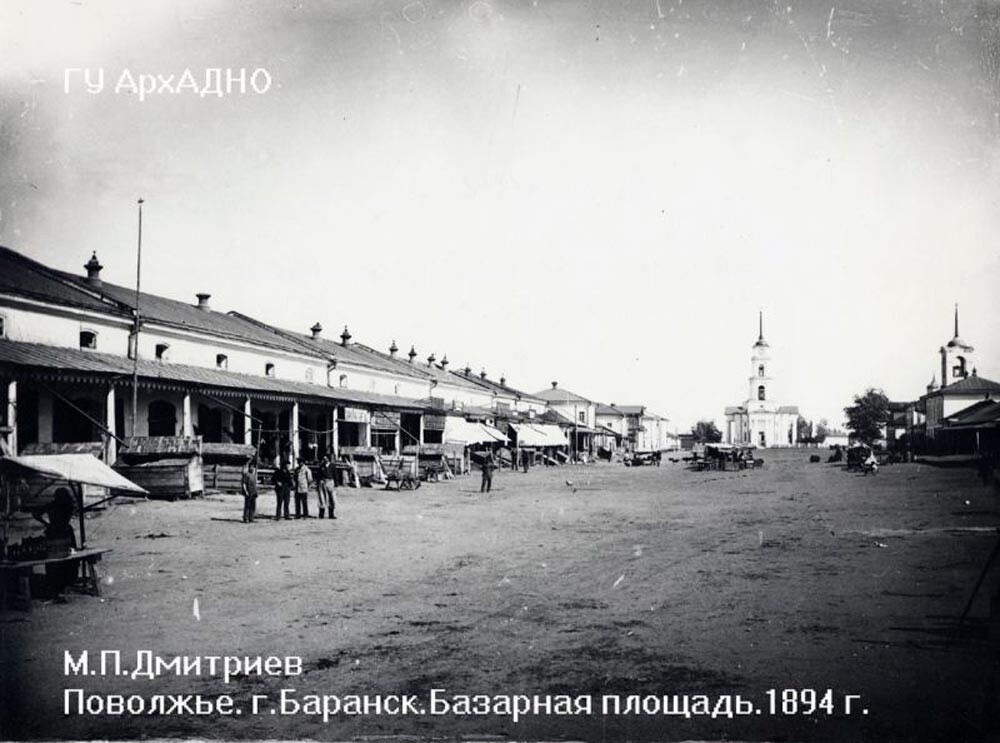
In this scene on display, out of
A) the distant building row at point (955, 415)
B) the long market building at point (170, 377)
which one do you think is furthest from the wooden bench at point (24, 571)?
the distant building row at point (955, 415)

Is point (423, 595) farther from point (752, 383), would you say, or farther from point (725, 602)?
point (752, 383)

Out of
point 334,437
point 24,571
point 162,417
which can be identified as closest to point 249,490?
point 24,571

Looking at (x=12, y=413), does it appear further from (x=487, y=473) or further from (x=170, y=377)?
(x=487, y=473)

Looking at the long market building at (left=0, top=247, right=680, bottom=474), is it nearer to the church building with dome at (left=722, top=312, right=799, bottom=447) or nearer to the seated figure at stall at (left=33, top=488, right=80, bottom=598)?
the seated figure at stall at (left=33, top=488, right=80, bottom=598)

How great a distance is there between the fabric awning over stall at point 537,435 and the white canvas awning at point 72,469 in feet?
115

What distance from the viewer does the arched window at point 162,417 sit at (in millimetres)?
22266

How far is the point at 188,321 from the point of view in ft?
84.9

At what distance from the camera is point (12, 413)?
52.7ft

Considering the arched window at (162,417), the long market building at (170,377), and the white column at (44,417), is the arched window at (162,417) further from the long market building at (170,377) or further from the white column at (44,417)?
the white column at (44,417)

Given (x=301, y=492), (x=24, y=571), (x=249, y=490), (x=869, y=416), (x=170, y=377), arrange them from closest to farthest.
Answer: (x=24, y=571), (x=249, y=490), (x=301, y=492), (x=170, y=377), (x=869, y=416)

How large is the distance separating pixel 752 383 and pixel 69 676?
4660 inches

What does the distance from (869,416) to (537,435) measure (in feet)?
153

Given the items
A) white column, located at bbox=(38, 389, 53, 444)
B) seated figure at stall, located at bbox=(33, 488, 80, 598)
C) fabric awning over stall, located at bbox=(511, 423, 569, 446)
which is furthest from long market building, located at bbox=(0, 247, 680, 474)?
seated figure at stall, located at bbox=(33, 488, 80, 598)

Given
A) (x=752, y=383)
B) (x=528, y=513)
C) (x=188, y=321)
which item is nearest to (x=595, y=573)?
(x=528, y=513)
